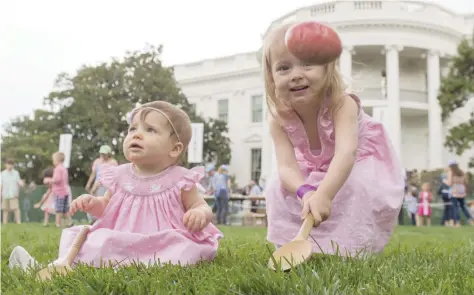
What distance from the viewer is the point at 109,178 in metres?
3.02

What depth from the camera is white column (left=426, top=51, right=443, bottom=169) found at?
25.7 metres

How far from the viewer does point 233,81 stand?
32.9 meters

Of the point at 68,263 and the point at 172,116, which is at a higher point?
the point at 172,116

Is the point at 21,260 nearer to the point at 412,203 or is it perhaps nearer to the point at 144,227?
the point at 144,227

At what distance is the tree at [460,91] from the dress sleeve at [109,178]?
17.1m

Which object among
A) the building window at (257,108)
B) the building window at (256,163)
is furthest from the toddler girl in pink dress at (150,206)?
the building window at (257,108)

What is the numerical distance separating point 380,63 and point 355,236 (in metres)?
26.7

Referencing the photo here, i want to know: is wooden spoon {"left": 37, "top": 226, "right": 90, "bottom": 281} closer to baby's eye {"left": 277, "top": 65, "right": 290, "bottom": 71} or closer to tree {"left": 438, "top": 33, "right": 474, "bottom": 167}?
baby's eye {"left": 277, "top": 65, "right": 290, "bottom": 71}

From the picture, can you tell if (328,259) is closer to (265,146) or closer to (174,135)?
(174,135)

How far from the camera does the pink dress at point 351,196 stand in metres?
2.76

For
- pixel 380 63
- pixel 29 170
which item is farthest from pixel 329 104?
pixel 29 170

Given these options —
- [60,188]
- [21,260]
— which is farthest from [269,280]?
[60,188]

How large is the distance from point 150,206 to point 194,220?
0.29 m

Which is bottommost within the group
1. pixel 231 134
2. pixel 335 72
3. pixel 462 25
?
pixel 335 72
